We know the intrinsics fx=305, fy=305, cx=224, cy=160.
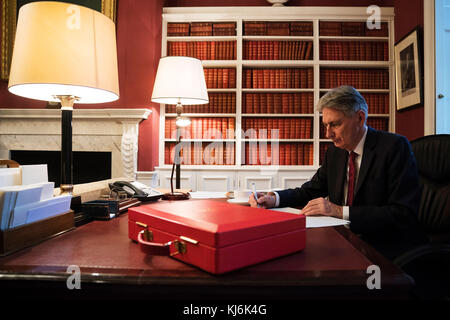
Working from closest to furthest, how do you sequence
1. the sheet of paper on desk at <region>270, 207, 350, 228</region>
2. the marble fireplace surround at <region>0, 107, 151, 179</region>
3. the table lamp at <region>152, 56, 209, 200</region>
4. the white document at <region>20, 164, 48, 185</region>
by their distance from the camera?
1. the sheet of paper on desk at <region>270, 207, 350, 228</region>
2. the white document at <region>20, 164, 48, 185</region>
3. the table lamp at <region>152, 56, 209, 200</region>
4. the marble fireplace surround at <region>0, 107, 151, 179</region>

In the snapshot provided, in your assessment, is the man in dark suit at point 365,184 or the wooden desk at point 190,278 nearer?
the wooden desk at point 190,278

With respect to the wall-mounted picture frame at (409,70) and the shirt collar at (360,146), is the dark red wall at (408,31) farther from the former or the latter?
the shirt collar at (360,146)

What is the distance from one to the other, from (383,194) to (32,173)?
1.40 m

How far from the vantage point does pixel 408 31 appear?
3055 millimetres

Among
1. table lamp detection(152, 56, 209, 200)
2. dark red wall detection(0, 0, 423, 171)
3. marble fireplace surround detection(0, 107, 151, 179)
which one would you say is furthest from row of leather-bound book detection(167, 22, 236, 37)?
table lamp detection(152, 56, 209, 200)

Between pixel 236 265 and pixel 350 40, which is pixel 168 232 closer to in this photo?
pixel 236 265

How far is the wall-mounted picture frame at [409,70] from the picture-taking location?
283 cm

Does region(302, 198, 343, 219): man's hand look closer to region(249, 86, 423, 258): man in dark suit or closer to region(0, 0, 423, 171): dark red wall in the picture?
region(249, 86, 423, 258): man in dark suit

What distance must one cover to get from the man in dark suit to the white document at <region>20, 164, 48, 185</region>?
33.7 inches

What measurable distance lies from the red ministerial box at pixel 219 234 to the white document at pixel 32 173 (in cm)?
70

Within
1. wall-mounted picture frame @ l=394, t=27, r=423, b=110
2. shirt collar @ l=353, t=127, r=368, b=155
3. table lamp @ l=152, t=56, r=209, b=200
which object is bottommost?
shirt collar @ l=353, t=127, r=368, b=155

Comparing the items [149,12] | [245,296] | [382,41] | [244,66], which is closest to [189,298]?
[245,296]

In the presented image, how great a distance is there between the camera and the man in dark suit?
1075 millimetres

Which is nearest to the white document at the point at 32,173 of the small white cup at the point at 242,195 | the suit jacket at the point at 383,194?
the small white cup at the point at 242,195
